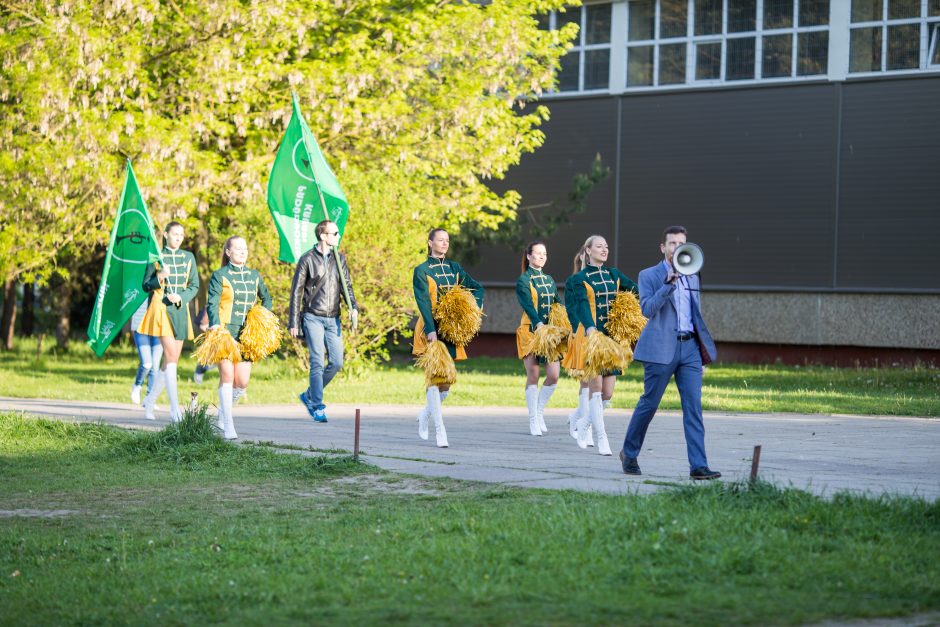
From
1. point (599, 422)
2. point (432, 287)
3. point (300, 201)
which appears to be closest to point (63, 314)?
point (300, 201)

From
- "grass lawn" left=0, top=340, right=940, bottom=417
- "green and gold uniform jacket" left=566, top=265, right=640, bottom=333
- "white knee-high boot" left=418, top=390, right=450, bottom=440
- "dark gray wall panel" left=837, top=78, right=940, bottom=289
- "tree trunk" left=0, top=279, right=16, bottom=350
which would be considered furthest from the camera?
"tree trunk" left=0, top=279, right=16, bottom=350

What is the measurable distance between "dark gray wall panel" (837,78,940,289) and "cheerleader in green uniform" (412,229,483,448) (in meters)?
20.4

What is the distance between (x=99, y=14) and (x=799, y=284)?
1734 cm

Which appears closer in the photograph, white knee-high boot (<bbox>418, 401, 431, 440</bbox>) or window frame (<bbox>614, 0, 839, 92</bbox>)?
white knee-high boot (<bbox>418, 401, 431, 440</bbox>)

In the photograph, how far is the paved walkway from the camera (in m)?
10.0

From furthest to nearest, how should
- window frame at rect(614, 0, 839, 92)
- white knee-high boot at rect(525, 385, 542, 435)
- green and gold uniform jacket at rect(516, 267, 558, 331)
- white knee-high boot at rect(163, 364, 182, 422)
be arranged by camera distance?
window frame at rect(614, 0, 839, 92), white knee-high boot at rect(163, 364, 182, 422), white knee-high boot at rect(525, 385, 542, 435), green and gold uniform jacket at rect(516, 267, 558, 331)

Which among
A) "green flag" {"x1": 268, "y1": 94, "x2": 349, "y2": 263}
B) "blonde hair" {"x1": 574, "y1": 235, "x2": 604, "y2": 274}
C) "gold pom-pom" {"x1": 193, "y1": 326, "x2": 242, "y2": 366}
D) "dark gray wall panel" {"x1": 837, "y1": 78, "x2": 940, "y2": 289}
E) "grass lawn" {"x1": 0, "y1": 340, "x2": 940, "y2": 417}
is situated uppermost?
"dark gray wall panel" {"x1": 837, "y1": 78, "x2": 940, "y2": 289}

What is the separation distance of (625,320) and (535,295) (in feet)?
5.86

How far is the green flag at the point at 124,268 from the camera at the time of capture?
1677 centimetres

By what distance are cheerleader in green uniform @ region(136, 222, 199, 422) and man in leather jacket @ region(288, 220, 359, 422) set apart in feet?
4.21

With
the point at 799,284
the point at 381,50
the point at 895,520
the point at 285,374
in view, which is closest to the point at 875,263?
the point at 799,284

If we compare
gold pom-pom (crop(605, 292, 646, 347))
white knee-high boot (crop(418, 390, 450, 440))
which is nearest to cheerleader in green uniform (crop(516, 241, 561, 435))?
white knee-high boot (crop(418, 390, 450, 440))

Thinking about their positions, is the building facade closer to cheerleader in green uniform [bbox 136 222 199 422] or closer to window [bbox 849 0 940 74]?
window [bbox 849 0 940 74]

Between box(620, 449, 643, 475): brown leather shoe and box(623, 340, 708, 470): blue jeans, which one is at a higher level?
box(623, 340, 708, 470): blue jeans
